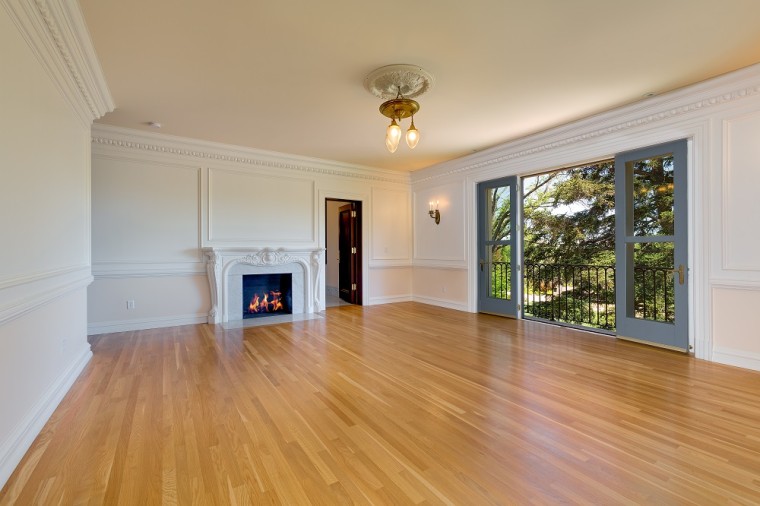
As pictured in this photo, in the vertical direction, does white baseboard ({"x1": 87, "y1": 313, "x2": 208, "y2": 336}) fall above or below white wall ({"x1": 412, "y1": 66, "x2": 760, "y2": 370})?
below

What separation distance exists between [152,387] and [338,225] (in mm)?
5750

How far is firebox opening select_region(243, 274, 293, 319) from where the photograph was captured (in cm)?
586

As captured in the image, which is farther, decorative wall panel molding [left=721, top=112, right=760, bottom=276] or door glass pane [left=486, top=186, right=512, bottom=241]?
door glass pane [left=486, top=186, right=512, bottom=241]

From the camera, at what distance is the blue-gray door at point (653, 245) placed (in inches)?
145

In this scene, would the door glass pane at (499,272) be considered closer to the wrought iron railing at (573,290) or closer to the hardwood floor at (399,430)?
the wrought iron railing at (573,290)

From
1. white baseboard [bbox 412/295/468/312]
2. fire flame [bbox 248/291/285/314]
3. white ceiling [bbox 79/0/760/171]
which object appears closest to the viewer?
white ceiling [bbox 79/0/760/171]

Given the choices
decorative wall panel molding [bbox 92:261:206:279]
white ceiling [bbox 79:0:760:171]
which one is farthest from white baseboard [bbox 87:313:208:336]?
white ceiling [bbox 79:0:760:171]

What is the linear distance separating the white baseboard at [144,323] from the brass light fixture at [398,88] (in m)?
4.01

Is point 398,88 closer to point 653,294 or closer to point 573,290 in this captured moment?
point 653,294

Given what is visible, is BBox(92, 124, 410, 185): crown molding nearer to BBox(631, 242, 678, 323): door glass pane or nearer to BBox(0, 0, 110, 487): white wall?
BBox(0, 0, 110, 487): white wall

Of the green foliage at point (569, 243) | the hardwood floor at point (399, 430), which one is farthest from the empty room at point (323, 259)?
the green foliage at point (569, 243)

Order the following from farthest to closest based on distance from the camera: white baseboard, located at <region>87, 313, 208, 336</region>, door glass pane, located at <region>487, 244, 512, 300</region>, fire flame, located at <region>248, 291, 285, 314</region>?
fire flame, located at <region>248, 291, 285, 314</region> < door glass pane, located at <region>487, 244, 512, 300</region> < white baseboard, located at <region>87, 313, 208, 336</region>

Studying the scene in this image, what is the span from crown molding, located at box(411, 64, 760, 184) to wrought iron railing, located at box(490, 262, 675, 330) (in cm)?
181

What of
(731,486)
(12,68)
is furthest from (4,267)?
(731,486)
